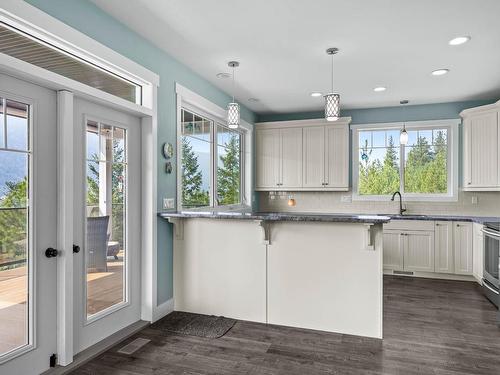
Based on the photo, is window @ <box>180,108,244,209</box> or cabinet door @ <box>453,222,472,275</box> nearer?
window @ <box>180,108,244,209</box>

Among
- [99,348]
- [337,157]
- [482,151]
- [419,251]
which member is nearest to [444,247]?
[419,251]

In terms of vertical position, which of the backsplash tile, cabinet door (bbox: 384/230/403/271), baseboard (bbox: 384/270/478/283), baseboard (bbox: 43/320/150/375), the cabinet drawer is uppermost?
the backsplash tile

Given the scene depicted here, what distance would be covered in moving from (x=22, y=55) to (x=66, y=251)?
134 centimetres

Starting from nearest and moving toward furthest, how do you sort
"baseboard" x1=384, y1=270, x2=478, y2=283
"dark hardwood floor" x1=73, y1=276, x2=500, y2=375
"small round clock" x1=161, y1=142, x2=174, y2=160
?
"dark hardwood floor" x1=73, y1=276, x2=500, y2=375 → "small round clock" x1=161, y1=142, x2=174, y2=160 → "baseboard" x1=384, y1=270, x2=478, y2=283

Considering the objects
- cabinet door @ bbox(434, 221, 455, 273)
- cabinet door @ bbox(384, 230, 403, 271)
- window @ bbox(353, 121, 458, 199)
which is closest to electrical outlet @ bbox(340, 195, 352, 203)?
window @ bbox(353, 121, 458, 199)

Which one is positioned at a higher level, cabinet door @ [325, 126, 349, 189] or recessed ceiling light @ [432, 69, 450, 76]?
recessed ceiling light @ [432, 69, 450, 76]

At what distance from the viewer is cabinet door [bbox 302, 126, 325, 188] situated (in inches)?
235

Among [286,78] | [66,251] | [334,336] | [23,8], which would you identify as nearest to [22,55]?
[23,8]

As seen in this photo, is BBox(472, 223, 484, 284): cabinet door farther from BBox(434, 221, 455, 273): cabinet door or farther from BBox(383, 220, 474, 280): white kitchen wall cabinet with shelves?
BBox(434, 221, 455, 273): cabinet door

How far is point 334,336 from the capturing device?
3.09 meters

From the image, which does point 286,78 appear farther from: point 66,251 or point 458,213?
point 458,213

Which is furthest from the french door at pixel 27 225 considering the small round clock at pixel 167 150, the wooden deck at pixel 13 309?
the small round clock at pixel 167 150

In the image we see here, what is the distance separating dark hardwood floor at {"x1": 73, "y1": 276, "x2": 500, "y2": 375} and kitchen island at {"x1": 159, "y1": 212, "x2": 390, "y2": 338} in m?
0.17

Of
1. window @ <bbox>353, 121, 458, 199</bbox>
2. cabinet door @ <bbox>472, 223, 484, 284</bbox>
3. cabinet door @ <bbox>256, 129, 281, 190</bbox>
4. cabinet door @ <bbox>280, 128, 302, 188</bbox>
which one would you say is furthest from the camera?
cabinet door @ <bbox>256, 129, 281, 190</bbox>
